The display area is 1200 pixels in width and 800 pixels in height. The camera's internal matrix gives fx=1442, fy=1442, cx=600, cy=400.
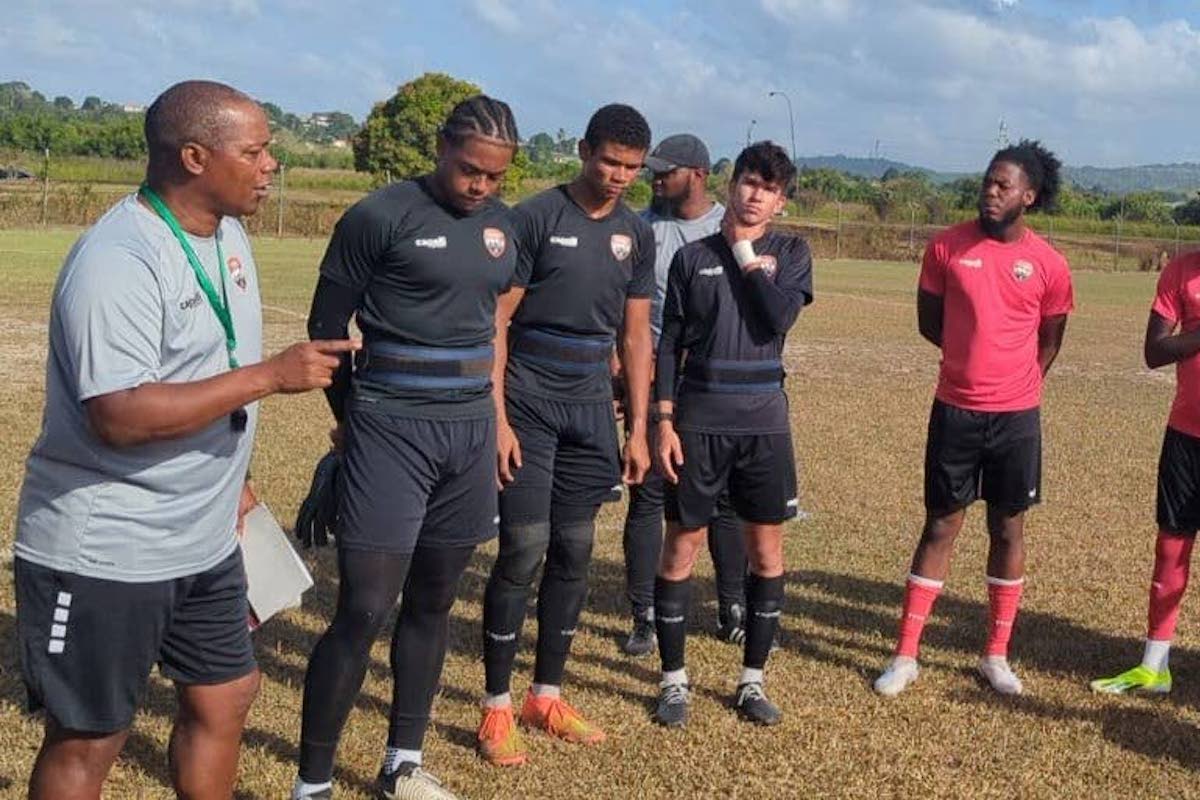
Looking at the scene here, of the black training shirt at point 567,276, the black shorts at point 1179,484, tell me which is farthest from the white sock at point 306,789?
the black shorts at point 1179,484

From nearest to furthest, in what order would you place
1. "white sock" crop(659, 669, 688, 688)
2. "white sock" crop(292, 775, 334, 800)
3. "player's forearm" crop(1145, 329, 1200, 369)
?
1. "white sock" crop(292, 775, 334, 800)
2. "white sock" crop(659, 669, 688, 688)
3. "player's forearm" crop(1145, 329, 1200, 369)

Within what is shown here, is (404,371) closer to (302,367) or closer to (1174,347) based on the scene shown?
(302,367)

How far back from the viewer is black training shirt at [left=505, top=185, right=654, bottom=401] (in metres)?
4.93

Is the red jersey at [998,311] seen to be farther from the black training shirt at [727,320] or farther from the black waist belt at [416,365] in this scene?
the black waist belt at [416,365]

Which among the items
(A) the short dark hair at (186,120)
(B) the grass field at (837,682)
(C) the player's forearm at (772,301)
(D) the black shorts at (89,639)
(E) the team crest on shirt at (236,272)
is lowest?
(B) the grass field at (837,682)

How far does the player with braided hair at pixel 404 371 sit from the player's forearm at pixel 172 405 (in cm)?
111

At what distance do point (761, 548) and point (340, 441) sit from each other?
6.10 ft

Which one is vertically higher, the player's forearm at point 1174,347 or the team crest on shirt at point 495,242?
the team crest on shirt at point 495,242

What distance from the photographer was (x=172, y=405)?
3.04 metres

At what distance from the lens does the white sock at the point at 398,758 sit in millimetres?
4574

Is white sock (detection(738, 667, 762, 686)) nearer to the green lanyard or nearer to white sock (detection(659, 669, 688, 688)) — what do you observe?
white sock (detection(659, 669, 688, 688))

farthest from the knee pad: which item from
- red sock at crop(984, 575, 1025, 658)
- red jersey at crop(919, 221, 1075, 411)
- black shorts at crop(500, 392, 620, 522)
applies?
red sock at crop(984, 575, 1025, 658)

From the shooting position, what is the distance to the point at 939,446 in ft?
19.6

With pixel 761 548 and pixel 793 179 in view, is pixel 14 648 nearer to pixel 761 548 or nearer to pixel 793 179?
pixel 761 548
